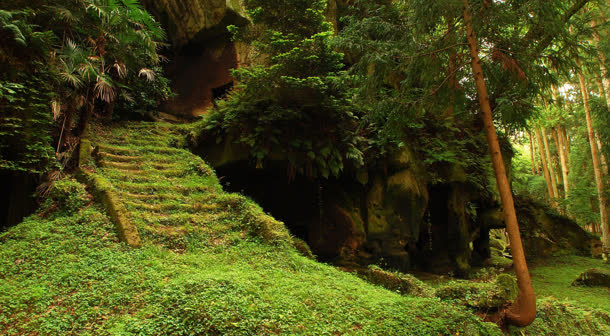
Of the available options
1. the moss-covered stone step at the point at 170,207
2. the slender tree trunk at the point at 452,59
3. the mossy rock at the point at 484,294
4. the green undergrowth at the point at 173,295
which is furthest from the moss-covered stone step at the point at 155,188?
the slender tree trunk at the point at 452,59

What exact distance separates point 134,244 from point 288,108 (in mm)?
4943

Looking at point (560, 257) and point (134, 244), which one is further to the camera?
point (560, 257)

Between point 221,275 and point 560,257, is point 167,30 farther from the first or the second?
point 560,257

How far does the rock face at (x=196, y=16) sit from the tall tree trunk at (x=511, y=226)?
1048 centimetres

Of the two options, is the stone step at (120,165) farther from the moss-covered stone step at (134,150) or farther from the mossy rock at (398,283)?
the mossy rock at (398,283)

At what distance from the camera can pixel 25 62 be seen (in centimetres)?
634

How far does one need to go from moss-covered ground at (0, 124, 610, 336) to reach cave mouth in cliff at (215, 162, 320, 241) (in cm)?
269

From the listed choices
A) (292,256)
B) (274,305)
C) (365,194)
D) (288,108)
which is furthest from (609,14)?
(274,305)

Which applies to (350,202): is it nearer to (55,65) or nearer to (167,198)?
(167,198)

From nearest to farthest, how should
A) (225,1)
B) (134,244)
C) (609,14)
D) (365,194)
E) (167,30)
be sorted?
(134,244)
(365,194)
(609,14)
(225,1)
(167,30)

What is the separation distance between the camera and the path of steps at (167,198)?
18.8 ft

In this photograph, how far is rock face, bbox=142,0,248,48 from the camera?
12.7 m

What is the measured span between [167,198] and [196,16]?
960cm

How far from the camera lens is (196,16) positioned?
514 inches
